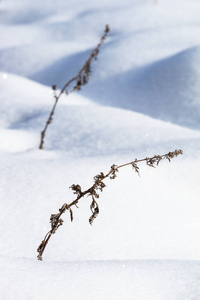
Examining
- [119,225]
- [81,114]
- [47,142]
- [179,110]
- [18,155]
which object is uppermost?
[179,110]

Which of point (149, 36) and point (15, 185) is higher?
point (149, 36)

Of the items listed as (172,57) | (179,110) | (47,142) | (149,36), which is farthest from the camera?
(149,36)

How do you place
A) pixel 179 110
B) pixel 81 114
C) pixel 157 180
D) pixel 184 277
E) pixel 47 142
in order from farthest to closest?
pixel 179 110
pixel 81 114
pixel 47 142
pixel 157 180
pixel 184 277

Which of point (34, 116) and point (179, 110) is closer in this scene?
point (34, 116)

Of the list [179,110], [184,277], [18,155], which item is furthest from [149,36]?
[184,277]

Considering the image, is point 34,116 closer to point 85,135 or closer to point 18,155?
point 85,135

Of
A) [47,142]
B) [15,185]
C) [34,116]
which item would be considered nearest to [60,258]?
[15,185]
